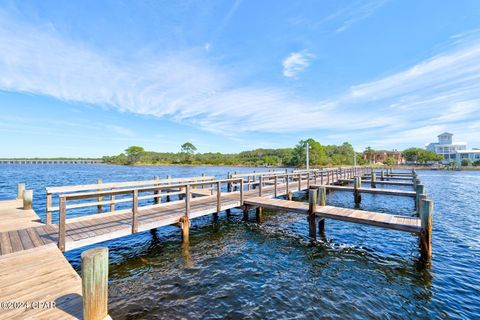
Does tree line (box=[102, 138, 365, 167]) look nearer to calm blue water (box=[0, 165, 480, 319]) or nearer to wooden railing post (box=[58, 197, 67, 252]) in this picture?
calm blue water (box=[0, 165, 480, 319])

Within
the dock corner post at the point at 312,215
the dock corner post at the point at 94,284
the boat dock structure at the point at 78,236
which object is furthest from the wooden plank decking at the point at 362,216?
the dock corner post at the point at 94,284

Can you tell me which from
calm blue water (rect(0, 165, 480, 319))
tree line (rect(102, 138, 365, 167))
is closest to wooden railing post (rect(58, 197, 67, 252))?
calm blue water (rect(0, 165, 480, 319))

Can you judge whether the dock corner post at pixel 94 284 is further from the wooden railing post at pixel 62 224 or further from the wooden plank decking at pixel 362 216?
the wooden plank decking at pixel 362 216

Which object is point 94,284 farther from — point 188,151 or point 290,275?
point 188,151

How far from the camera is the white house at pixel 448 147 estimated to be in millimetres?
75812

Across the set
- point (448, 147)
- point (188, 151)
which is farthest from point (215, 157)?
point (448, 147)

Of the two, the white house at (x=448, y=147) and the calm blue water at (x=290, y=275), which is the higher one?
the white house at (x=448, y=147)

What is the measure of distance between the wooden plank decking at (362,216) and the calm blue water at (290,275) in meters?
0.90

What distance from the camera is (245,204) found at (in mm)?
10508

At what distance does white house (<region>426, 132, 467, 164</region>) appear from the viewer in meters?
75.8

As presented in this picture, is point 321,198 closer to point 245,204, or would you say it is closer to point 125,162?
point 245,204

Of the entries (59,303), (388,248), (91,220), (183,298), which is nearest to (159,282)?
(183,298)

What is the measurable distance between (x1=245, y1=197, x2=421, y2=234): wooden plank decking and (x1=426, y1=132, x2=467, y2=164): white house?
281 feet

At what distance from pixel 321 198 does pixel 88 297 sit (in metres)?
8.52
